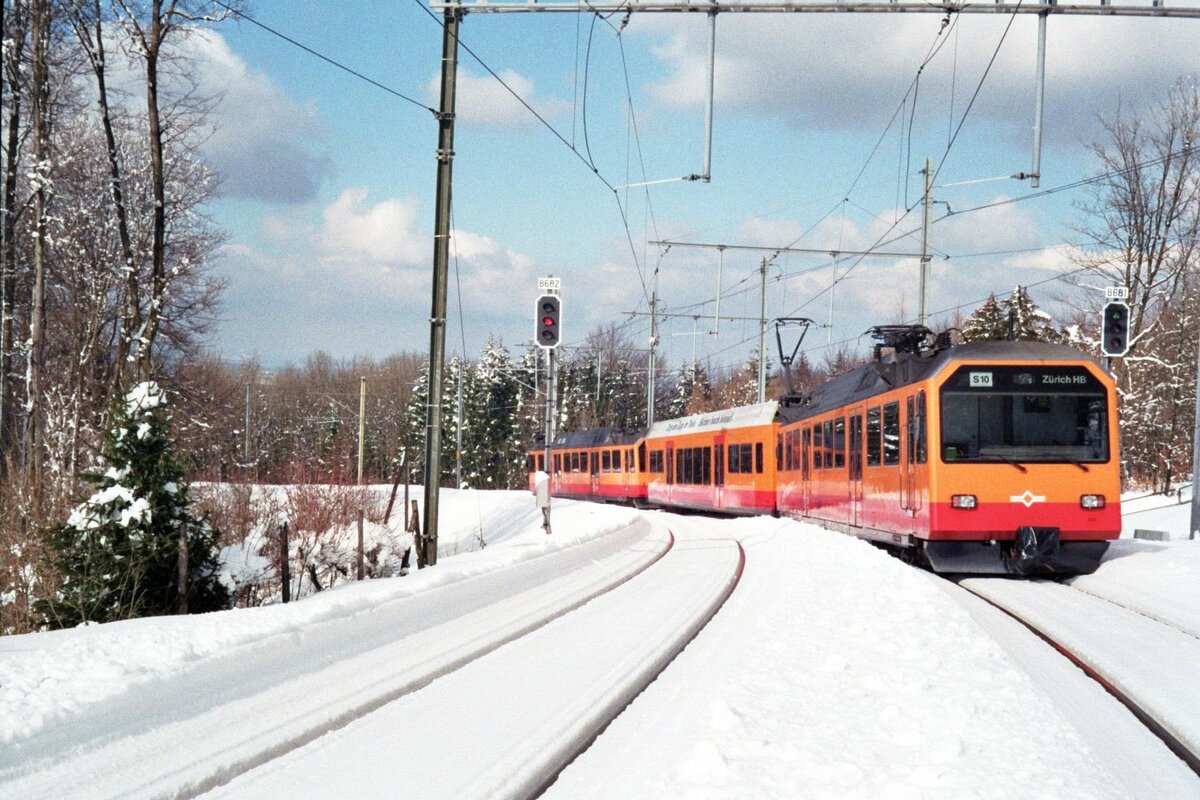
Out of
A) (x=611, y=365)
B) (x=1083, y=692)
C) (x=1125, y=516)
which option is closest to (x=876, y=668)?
(x=1083, y=692)

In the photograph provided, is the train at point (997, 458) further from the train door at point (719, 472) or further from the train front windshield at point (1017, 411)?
the train door at point (719, 472)

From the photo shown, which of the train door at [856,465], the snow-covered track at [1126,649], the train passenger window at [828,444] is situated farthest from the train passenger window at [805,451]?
the snow-covered track at [1126,649]

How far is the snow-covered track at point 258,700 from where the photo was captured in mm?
5566

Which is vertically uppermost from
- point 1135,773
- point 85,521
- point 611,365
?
point 611,365

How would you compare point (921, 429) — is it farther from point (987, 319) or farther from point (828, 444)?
point (987, 319)

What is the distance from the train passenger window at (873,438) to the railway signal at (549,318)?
17.6ft

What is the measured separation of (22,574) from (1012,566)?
12.9 metres

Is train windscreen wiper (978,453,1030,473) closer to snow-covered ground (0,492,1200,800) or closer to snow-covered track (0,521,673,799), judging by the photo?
snow-covered ground (0,492,1200,800)

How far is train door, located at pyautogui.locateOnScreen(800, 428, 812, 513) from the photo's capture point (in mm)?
26156

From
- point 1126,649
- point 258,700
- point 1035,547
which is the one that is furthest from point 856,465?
point 258,700

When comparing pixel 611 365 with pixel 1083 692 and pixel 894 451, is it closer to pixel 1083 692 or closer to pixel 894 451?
pixel 894 451

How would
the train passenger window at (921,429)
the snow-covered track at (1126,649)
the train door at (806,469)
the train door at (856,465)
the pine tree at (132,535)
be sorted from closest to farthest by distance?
the snow-covered track at (1126,649) < the pine tree at (132,535) < the train passenger window at (921,429) < the train door at (856,465) < the train door at (806,469)

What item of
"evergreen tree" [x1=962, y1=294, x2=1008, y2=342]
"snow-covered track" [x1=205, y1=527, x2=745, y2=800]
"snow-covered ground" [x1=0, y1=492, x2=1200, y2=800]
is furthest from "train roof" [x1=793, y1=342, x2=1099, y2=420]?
"evergreen tree" [x1=962, y1=294, x2=1008, y2=342]

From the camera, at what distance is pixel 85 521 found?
13.7 metres
